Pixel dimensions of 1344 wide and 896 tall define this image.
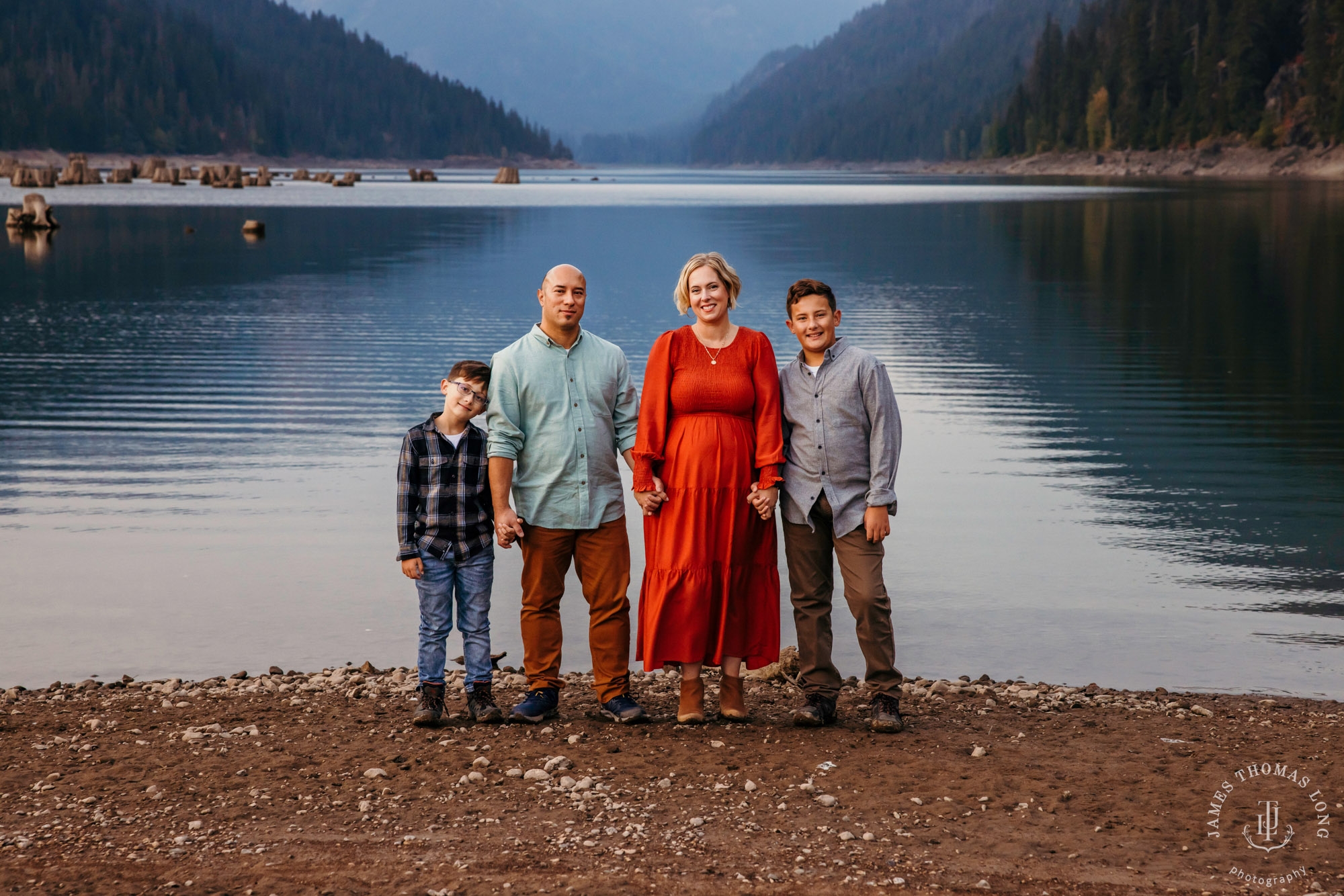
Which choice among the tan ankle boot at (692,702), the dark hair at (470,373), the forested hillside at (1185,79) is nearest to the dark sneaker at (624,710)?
the tan ankle boot at (692,702)

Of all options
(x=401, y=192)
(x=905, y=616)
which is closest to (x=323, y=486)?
(x=905, y=616)

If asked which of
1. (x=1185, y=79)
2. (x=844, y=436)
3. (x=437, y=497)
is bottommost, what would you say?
(x=437, y=497)

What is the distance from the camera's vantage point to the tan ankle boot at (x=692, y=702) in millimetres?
6160

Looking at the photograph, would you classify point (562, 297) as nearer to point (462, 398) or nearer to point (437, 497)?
point (462, 398)

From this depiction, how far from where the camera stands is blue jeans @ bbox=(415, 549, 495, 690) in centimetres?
611

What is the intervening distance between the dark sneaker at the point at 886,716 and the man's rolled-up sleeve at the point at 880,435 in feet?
3.10

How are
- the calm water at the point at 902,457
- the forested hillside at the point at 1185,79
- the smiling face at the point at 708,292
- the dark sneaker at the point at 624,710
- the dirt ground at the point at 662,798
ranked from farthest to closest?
1. the forested hillside at the point at 1185,79
2. the calm water at the point at 902,457
3. the dark sneaker at the point at 624,710
4. the smiling face at the point at 708,292
5. the dirt ground at the point at 662,798

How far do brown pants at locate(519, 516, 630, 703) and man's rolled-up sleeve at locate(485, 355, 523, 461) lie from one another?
0.43m

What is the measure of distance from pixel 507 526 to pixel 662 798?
1543 millimetres

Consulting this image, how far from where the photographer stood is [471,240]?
1802 inches

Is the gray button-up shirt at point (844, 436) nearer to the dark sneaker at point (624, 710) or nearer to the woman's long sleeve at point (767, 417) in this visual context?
the woman's long sleeve at point (767, 417)

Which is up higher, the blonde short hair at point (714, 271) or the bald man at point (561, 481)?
the blonde short hair at point (714, 271)

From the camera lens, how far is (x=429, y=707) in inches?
241

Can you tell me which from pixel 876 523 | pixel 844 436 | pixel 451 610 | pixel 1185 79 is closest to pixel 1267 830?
pixel 876 523
